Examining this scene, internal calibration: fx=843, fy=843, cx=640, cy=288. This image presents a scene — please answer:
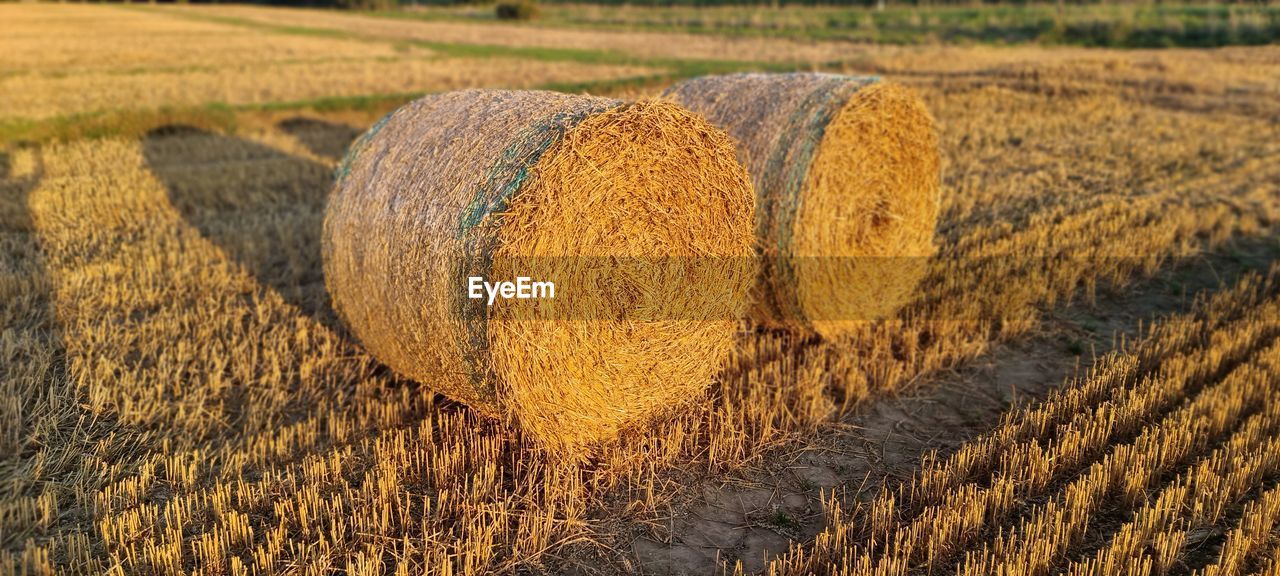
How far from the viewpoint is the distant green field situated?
27.1 m

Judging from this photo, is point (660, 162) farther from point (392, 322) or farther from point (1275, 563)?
point (1275, 563)

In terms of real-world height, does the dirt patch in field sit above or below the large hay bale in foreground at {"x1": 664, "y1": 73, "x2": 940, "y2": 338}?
below

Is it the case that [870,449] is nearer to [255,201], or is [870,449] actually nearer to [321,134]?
[255,201]

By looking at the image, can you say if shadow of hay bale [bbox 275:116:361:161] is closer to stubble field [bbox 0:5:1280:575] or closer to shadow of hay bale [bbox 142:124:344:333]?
shadow of hay bale [bbox 142:124:344:333]

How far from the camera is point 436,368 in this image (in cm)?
525

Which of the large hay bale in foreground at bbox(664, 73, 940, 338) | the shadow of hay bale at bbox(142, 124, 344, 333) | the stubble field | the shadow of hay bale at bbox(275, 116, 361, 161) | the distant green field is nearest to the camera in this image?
the stubble field

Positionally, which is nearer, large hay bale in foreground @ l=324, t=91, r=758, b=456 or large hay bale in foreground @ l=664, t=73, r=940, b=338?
large hay bale in foreground @ l=324, t=91, r=758, b=456

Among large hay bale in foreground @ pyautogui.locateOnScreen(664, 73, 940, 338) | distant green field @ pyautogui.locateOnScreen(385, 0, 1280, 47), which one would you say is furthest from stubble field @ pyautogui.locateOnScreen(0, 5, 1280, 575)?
distant green field @ pyautogui.locateOnScreen(385, 0, 1280, 47)

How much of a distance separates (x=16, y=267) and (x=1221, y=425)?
32.6ft

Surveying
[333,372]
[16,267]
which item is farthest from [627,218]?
[16,267]

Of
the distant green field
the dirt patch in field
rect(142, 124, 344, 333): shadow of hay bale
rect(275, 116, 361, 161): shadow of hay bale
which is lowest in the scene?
the dirt patch in field

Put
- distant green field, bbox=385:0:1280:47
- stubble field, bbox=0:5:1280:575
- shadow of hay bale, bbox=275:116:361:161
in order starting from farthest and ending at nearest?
distant green field, bbox=385:0:1280:47 < shadow of hay bale, bbox=275:116:361:161 < stubble field, bbox=0:5:1280:575

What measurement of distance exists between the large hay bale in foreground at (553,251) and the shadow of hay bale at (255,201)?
197 cm

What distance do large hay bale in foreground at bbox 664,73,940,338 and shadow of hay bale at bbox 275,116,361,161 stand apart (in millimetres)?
8499
